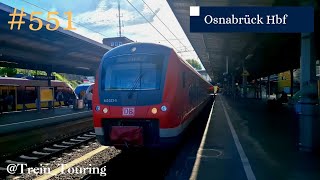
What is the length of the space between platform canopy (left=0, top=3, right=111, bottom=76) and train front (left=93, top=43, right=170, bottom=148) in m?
6.44

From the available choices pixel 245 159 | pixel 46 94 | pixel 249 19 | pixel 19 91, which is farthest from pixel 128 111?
pixel 19 91

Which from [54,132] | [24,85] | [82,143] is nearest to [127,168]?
[82,143]

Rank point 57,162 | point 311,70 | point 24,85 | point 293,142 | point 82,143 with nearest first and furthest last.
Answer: point 57,162
point 311,70
point 293,142
point 82,143
point 24,85

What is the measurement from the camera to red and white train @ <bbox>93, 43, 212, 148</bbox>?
21.9 feet

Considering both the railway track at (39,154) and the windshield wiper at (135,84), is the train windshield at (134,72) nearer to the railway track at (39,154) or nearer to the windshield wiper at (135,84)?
the windshield wiper at (135,84)

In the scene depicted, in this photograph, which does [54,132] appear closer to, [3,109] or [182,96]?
[182,96]

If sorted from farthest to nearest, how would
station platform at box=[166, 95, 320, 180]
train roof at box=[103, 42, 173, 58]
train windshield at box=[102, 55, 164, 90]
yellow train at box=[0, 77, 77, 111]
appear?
yellow train at box=[0, 77, 77, 111] → train roof at box=[103, 42, 173, 58] → train windshield at box=[102, 55, 164, 90] → station platform at box=[166, 95, 320, 180]

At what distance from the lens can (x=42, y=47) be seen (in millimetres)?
17859

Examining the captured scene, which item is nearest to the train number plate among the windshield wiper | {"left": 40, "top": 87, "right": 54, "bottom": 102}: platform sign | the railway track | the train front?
the train front

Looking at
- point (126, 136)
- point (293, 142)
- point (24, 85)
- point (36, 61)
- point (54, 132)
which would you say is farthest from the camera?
point (24, 85)

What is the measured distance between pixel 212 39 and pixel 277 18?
12155mm

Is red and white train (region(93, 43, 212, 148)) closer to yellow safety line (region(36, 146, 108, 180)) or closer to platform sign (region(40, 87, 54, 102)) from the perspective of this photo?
yellow safety line (region(36, 146, 108, 180))

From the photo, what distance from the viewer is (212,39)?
21641mm

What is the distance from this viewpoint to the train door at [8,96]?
22739 mm
